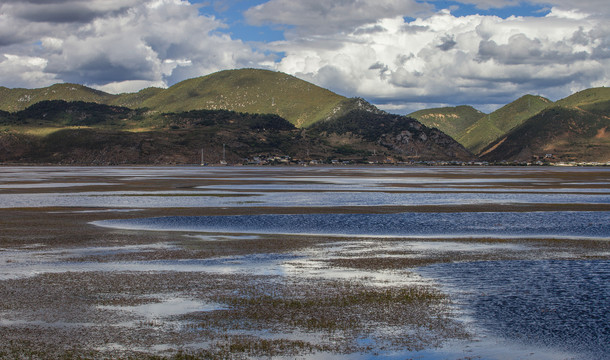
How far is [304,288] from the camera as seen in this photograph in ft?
70.5

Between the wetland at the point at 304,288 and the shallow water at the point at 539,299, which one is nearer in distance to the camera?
the wetland at the point at 304,288

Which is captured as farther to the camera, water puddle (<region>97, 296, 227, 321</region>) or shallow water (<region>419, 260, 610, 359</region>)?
water puddle (<region>97, 296, 227, 321</region>)

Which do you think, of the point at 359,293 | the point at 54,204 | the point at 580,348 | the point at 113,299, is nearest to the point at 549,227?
the point at 359,293

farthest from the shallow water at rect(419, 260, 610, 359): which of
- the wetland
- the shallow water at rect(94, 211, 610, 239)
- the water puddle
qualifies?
the shallow water at rect(94, 211, 610, 239)

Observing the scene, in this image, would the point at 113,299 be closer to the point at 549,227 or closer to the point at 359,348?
the point at 359,348

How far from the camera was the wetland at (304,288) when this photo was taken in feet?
50.8

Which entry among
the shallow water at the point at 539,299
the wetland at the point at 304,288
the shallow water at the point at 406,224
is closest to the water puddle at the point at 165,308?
the wetland at the point at 304,288

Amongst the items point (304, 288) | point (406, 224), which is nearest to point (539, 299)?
point (304, 288)

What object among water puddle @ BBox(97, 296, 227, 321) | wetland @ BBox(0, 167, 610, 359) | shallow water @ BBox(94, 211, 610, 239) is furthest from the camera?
shallow water @ BBox(94, 211, 610, 239)

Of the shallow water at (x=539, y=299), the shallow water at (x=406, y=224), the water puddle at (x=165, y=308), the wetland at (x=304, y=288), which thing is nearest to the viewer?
the wetland at (x=304, y=288)

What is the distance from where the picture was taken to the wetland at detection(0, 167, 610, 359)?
1547cm

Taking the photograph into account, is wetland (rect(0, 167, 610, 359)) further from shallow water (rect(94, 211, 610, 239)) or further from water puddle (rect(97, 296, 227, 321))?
shallow water (rect(94, 211, 610, 239))

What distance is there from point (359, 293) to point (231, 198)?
149 ft

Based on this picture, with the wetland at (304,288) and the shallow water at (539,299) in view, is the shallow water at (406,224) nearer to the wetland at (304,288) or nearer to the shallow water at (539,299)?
the wetland at (304,288)
